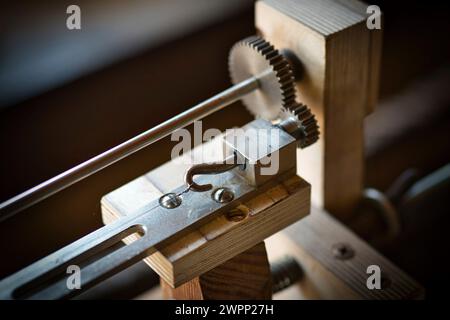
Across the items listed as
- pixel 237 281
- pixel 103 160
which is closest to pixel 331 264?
pixel 237 281

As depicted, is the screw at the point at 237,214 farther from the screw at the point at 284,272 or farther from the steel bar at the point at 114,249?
the screw at the point at 284,272

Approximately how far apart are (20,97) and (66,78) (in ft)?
0.36

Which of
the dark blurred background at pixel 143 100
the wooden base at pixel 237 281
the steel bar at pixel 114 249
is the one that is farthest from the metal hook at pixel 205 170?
the dark blurred background at pixel 143 100

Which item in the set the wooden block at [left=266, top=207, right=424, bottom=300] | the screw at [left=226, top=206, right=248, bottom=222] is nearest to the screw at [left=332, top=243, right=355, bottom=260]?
the wooden block at [left=266, top=207, right=424, bottom=300]

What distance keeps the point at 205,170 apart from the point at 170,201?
0.06m

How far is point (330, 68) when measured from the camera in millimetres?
1060

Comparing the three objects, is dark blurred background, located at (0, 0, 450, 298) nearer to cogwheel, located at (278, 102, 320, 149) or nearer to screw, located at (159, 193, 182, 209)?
cogwheel, located at (278, 102, 320, 149)

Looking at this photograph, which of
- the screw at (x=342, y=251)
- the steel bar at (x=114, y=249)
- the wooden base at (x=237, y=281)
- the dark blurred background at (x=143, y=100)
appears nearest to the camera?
the steel bar at (x=114, y=249)

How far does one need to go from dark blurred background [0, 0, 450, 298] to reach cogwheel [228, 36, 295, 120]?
0.38 meters

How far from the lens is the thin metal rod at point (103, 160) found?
0.90 m

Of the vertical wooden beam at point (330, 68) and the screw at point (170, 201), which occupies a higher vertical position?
the vertical wooden beam at point (330, 68)

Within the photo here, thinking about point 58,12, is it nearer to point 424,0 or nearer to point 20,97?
point 20,97

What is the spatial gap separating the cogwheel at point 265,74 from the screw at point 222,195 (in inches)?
6.6

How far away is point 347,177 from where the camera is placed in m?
1.23
